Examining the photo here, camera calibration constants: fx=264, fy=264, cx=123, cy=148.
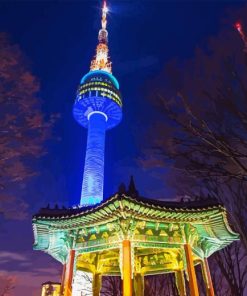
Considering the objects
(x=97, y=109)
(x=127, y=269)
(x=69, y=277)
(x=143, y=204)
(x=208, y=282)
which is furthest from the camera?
(x=97, y=109)

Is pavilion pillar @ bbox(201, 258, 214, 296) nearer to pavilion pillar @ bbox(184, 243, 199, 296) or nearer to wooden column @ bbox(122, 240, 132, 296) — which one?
pavilion pillar @ bbox(184, 243, 199, 296)

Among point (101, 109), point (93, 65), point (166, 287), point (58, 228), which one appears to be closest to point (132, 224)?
point (58, 228)

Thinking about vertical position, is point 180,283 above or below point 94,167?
below

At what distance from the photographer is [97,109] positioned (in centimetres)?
4491

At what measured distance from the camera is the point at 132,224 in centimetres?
1226

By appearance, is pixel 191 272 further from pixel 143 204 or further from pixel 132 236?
pixel 143 204

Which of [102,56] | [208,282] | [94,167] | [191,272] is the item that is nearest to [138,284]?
[208,282]

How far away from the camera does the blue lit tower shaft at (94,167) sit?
1356 inches

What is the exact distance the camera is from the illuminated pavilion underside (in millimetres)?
11875

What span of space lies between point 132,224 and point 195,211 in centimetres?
306

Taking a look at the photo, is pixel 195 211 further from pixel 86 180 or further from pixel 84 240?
pixel 86 180

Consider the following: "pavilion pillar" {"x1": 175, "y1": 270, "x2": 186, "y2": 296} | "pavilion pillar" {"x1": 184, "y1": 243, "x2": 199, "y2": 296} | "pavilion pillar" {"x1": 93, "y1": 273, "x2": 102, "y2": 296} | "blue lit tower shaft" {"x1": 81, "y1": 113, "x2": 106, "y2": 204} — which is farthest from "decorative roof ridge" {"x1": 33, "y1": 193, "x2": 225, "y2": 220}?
"blue lit tower shaft" {"x1": 81, "y1": 113, "x2": 106, "y2": 204}

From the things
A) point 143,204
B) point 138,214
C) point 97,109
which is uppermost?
point 97,109

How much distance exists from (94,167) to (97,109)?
12596mm
